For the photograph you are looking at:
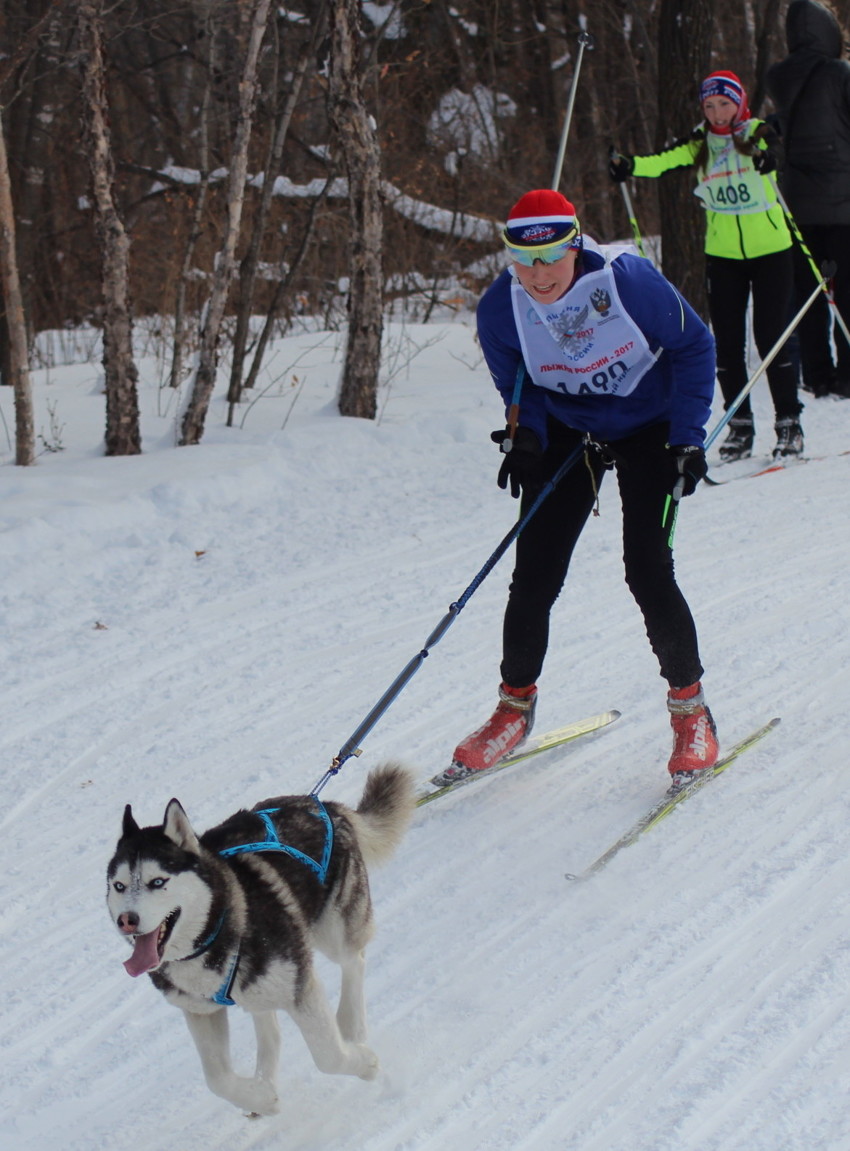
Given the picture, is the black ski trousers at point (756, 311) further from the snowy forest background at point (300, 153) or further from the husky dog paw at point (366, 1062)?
the husky dog paw at point (366, 1062)

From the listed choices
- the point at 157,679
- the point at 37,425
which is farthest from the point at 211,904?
the point at 37,425

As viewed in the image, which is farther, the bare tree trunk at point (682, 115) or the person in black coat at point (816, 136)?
the bare tree trunk at point (682, 115)

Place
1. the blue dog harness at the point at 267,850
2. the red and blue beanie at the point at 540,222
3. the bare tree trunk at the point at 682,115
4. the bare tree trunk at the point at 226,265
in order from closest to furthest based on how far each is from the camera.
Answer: the blue dog harness at the point at 267,850 → the red and blue beanie at the point at 540,222 → the bare tree trunk at the point at 226,265 → the bare tree trunk at the point at 682,115

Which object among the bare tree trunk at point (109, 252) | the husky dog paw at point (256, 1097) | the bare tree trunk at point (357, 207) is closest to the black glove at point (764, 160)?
the bare tree trunk at point (357, 207)

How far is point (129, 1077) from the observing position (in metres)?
2.51

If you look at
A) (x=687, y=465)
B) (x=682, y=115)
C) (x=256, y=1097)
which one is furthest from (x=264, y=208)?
(x=256, y=1097)

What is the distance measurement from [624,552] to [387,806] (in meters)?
1.15

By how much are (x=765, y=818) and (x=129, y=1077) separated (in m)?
1.82

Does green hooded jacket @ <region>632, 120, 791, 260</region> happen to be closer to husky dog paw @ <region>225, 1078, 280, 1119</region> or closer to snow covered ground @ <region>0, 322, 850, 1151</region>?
snow covered ground @ <region>0, 322, 850, 1151</region>

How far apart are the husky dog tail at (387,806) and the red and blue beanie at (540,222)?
4.58 feet

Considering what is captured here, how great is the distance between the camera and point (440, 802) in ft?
11.7

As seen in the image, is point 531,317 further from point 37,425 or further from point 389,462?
point 37,425

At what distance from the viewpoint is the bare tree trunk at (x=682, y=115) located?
28.9 ft

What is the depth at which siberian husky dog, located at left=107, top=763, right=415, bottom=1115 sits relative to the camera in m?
2.01
